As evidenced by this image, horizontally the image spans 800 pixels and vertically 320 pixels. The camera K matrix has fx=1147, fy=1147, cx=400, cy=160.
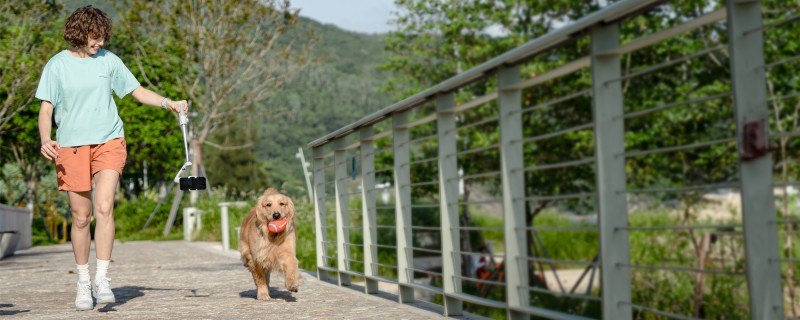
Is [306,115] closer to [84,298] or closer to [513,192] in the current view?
[84,298]

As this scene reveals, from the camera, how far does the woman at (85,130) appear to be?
21.9 ft

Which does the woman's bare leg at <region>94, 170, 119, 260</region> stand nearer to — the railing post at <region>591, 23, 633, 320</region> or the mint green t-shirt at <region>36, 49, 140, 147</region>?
the mint green t-shirt at <region>36, 49, 140, 147</region>

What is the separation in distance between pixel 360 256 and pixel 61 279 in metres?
13.3

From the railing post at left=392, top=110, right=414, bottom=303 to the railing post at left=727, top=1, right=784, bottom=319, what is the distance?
12.4 ft

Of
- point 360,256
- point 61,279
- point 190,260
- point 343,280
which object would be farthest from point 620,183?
point 360,256

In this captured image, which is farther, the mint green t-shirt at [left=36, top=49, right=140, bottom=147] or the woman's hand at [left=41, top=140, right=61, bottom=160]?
the mint green t-shirt at [left=36, top=49, right=140, bottom=147]

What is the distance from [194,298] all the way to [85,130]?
1610mm

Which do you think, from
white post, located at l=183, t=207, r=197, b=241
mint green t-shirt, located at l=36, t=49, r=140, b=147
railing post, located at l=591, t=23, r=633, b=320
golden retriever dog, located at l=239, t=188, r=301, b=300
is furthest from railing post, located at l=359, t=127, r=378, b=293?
white post, located at l=183, t=207, r=197, b=241

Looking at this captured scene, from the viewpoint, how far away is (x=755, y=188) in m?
3.07

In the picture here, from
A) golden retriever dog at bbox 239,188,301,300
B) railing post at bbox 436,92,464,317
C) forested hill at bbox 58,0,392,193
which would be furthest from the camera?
forested hill at bbox 58,0,392,193

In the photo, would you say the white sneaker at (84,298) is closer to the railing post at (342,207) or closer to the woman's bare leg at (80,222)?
the woman's bare leg at (80,222)

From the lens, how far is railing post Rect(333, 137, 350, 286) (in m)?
8.85

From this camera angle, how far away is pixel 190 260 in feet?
47.9

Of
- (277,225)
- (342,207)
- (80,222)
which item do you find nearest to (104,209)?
(80,222)
